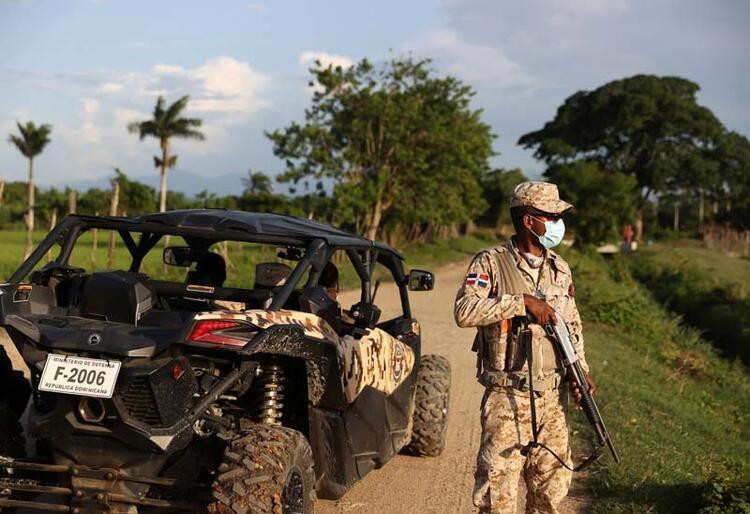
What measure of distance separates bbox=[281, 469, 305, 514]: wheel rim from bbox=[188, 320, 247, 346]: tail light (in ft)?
2.21

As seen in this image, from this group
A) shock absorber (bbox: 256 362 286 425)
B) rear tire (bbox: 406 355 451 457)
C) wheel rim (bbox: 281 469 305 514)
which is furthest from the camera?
rear tire (bbox: 406 355 451 457)

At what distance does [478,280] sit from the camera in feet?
15.5

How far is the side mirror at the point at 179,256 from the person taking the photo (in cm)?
651

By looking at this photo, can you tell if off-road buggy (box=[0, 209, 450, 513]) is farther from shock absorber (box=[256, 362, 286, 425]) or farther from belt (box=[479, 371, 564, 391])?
belt (box=[479, 371, 564, 391])

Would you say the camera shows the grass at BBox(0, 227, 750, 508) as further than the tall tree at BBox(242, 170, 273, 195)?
No

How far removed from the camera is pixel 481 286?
4.71 metres

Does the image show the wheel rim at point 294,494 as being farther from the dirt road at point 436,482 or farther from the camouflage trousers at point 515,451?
the dirt road at point 436,482

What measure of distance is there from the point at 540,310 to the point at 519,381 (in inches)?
14.7

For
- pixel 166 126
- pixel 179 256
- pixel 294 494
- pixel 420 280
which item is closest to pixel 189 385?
pixel 294 494

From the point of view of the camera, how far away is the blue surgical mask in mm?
4703

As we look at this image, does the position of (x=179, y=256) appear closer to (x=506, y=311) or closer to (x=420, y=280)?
(x=420, y=280)

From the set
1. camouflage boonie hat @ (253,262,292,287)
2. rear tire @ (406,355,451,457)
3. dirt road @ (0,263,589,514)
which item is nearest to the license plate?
camouflage boonie hat @ (253,262,292,287)

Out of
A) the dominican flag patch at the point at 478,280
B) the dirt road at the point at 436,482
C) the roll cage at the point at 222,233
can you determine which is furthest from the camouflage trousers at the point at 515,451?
the dirt road at the point at 436,482

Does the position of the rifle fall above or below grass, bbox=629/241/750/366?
above
